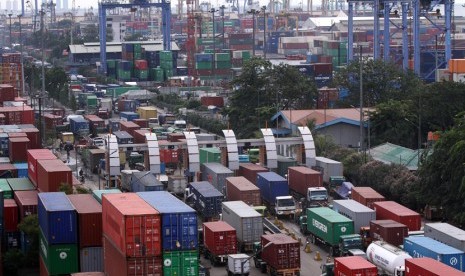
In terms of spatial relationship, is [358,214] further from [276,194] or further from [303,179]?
[303,179]

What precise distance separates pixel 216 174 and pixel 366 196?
14.8 ft

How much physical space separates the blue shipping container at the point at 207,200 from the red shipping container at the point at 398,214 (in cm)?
326

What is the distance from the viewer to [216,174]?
26.0 metres

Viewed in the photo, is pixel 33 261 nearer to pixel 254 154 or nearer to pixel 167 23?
pixel 254 154

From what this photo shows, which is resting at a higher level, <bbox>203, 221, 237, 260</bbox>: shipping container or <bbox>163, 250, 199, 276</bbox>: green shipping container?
<bbox>163, 250, 199, 276</bbox>: green shipping container

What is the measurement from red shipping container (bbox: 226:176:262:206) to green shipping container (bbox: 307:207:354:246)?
81.3 inches

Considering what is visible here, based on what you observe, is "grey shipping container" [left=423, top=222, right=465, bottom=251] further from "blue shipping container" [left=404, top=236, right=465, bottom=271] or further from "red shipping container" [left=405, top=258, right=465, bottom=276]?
"red shipping container" [left=405, top=258, right=465, bottom=276]

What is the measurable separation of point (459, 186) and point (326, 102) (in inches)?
765

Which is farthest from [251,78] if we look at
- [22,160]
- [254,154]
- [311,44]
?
[311,44]

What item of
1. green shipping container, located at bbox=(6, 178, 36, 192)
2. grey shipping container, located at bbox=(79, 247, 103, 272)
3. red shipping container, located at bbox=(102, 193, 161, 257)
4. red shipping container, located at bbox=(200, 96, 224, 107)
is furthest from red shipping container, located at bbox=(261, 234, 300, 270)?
red shipping container, located at bbox=(200, 96, 224, 107)

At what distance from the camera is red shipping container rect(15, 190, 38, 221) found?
66.7 ft

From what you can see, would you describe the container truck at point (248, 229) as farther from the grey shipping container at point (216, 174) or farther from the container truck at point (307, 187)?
the grey shipping container at point (216, 174)

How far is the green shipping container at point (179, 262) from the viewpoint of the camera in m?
15.4

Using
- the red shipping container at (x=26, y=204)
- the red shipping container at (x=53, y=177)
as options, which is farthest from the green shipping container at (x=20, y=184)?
the red shipping container at (x=26, y=204)
